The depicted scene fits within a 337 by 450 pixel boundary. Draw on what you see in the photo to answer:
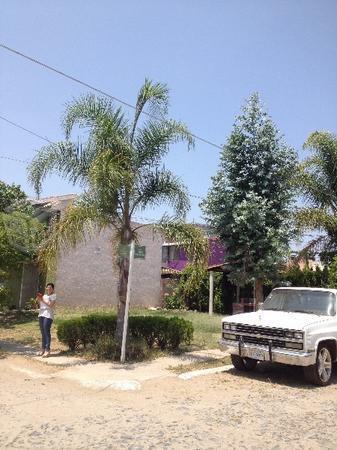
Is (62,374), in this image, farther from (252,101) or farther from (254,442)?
(252,101)

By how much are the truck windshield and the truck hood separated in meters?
0.29

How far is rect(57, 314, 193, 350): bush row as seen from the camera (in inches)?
459

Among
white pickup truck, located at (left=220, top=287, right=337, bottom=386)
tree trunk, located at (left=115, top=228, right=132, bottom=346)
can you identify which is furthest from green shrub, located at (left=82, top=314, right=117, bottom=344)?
white pickup truck, located at (left=220, top=287, right=337, bottom=386)

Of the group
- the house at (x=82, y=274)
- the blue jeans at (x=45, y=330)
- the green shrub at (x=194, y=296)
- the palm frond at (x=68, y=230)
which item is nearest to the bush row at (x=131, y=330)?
the blue jeans at (x=45, y=330)

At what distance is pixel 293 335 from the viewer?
350 inches

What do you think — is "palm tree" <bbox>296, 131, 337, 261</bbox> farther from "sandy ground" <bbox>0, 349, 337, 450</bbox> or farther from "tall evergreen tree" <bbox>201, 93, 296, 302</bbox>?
"sandy ground" <bbox>0, 349, 337, 450</bbox>

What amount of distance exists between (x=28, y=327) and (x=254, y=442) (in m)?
12.5

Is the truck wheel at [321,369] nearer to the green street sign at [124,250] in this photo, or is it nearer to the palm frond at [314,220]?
the green street sign at [124,250]

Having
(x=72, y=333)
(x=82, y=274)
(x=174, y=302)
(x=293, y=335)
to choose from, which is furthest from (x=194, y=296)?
(x=293, y=335)

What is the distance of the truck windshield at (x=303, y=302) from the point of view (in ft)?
32.9

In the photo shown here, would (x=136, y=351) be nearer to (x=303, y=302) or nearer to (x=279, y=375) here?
(x=279, y=375)

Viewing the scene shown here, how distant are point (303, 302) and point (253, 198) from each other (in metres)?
4.39

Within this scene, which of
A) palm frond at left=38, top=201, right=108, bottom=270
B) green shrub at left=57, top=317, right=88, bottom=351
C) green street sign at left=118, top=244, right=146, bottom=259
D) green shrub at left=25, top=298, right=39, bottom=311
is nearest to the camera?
palm frond at left=38, top=201, right=108, bottom=270

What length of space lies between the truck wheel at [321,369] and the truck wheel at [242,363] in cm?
142
